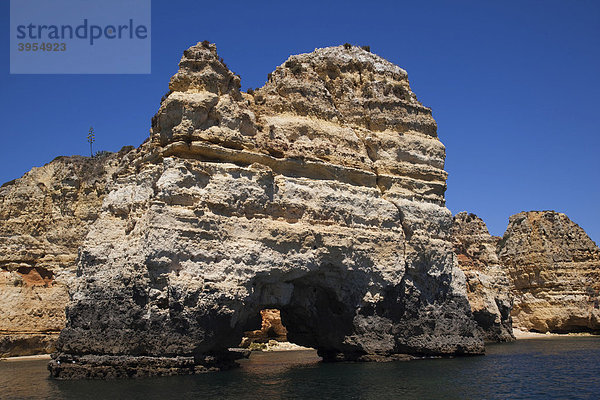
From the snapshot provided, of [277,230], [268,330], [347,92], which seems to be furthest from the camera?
[268,330]

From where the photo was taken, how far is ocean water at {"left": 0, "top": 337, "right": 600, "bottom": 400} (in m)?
13.6

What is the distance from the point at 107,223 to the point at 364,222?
894cm

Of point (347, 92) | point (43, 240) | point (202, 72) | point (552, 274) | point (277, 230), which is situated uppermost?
point (347, 92)

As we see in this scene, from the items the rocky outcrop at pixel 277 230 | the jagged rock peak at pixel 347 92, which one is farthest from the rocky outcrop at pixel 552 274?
A: the jagged rock peak at pixel 347 92

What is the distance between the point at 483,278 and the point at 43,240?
23302mm

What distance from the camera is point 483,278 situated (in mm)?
31312

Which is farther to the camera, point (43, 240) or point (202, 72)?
point (43, 240)

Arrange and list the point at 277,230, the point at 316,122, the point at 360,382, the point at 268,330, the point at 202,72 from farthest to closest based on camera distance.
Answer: the point at 268,330
the point at 316,122
the point at 202,72
the point at 277,230
the point at 360,382

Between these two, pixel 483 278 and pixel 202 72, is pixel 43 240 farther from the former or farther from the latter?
pixel 483 278

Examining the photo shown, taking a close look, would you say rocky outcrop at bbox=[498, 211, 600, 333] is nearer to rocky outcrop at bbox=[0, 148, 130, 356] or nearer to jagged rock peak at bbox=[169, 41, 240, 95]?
rocky outcrop at bbox=[0, 148, 130, 356]

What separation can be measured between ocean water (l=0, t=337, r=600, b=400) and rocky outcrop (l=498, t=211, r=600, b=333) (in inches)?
647

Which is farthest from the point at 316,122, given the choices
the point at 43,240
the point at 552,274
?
the point at 552,274

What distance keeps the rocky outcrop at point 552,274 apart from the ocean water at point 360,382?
53.9 ft

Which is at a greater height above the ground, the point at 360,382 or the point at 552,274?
the point at 552,274
